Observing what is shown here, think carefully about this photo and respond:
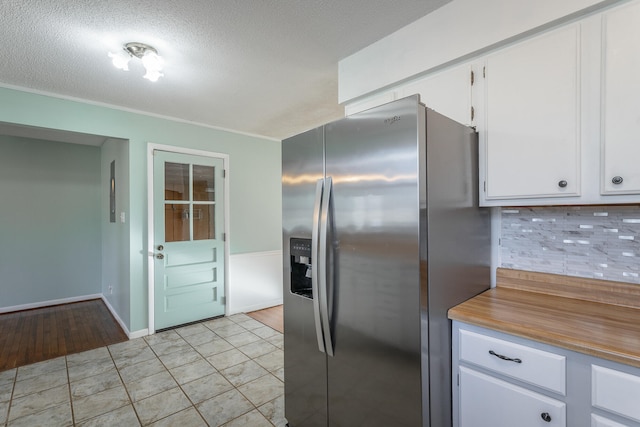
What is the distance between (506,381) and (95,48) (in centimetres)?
300

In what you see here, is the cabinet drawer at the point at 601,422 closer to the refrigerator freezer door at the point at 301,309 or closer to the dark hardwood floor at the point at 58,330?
the refrigerator freezer door at the point at 301,309

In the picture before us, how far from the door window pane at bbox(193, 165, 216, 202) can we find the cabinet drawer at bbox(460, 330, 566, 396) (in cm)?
324

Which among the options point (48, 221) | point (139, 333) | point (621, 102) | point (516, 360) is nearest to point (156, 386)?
point (139, 333)

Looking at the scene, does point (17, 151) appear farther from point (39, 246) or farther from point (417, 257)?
point (417, 257)

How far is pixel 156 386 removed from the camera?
7.75ft

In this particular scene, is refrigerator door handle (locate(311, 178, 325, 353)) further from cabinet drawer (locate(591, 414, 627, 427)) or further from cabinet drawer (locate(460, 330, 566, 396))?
cabinet drawer (locate(591, 414, 627, 427))

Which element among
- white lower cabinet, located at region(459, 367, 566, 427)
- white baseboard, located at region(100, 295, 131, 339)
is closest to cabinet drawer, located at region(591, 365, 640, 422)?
white lower cabinet, located at region(459, 367, 566, 427)

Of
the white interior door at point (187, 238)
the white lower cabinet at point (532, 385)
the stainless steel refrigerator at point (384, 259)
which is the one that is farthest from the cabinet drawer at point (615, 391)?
the white interior door at point (187, 238)

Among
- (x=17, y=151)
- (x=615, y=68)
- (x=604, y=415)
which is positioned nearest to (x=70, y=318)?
(x=17, y=151)

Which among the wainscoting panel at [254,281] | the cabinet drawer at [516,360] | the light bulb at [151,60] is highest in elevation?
the light bulb at [151,60]

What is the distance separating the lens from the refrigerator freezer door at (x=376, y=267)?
1.21 meters

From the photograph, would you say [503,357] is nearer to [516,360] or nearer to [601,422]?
[516,360]

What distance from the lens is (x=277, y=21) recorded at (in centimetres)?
181

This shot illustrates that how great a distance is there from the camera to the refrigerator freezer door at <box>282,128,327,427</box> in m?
1.61
